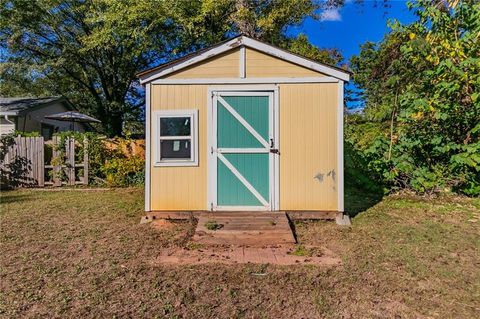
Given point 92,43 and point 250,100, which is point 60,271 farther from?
point 92,43

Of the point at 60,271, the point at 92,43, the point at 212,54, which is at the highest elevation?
the point at 92,43

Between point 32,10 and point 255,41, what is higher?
point 32,10

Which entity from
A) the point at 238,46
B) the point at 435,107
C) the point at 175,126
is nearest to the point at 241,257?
the point at 175,126

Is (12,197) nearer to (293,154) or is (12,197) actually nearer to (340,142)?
(293,154)

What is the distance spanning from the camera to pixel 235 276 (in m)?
3.54

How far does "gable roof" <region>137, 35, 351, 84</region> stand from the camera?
5.48m

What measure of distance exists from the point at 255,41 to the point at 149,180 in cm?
296

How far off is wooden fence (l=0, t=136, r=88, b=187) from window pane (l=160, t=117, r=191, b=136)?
4.71 m

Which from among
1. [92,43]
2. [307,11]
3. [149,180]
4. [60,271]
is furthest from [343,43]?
[60,271]

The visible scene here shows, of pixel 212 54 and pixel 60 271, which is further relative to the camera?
pixel 212 54

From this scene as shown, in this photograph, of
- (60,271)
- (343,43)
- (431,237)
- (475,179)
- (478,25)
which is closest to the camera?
(60,271)

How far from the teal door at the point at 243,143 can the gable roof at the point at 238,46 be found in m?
0.68

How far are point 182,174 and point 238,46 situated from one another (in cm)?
238

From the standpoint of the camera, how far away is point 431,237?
488 centimetres
